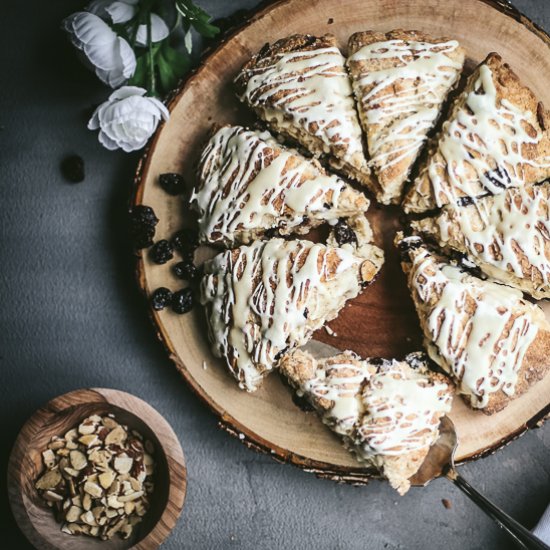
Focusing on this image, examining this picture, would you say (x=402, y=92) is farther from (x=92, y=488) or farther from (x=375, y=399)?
(x=92, y=488)

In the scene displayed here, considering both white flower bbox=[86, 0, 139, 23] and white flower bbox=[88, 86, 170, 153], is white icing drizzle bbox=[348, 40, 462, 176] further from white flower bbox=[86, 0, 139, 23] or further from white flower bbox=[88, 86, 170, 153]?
white flower bbox=[86, 0, 139, 23]

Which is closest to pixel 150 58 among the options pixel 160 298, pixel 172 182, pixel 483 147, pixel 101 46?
pixel 101 46

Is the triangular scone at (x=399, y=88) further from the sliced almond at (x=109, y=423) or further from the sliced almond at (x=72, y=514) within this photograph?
the sliced almond at (x=72, y=514)

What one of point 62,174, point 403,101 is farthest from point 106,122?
point 403,101

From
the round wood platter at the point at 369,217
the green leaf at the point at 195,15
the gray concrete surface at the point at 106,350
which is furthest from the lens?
the gray concrete surface at the point at 106,350

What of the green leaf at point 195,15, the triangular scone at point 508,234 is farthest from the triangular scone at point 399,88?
the green leaf at point 195,15

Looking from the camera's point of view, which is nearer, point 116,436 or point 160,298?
point 116,436
